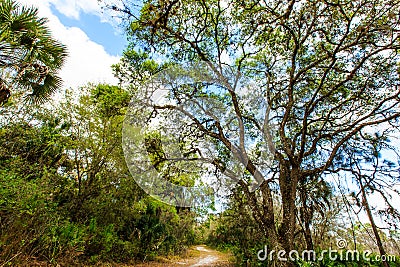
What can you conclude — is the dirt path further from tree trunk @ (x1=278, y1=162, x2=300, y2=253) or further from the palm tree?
the palm tree

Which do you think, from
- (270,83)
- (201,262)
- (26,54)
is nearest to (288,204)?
(270,83)

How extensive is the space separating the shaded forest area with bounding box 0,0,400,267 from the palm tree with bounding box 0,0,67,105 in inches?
1.0

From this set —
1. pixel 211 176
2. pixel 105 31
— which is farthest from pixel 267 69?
pixel 105 31

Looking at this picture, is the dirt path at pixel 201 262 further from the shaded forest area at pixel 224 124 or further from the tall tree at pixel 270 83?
the tall tree at pixel 270 83

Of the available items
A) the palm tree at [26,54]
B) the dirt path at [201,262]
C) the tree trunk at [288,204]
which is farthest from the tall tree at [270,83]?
the dirt path at [201,262]

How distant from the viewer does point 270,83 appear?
20.1ft

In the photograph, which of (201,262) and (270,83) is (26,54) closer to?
(270,83)

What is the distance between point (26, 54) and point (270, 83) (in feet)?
17.9

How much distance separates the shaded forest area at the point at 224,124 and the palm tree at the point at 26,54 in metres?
0.03

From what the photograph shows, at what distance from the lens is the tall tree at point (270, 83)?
4.88 meters

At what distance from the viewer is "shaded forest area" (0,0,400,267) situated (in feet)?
14.8

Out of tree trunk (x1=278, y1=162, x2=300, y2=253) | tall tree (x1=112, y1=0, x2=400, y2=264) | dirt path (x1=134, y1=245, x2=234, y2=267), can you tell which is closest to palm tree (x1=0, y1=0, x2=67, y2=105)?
tall tree (x1=112, y1=0, x2=400, y2=264)

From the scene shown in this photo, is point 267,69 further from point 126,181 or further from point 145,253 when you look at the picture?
point 145,253

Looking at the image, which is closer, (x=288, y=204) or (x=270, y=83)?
(x=288, y=204)
